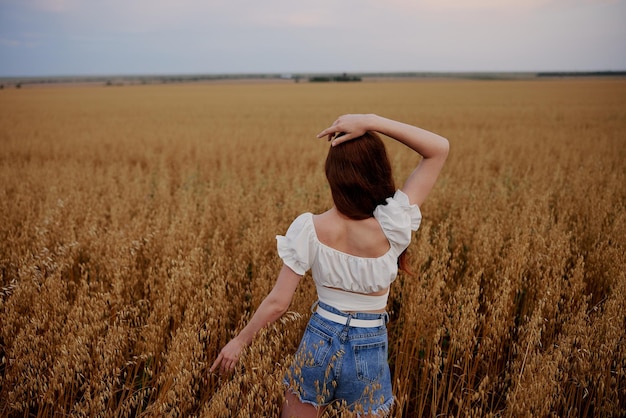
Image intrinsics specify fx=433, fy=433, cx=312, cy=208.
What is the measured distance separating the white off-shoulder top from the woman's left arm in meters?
0.05

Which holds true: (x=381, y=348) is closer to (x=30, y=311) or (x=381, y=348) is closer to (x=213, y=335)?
(x=213, y=335)

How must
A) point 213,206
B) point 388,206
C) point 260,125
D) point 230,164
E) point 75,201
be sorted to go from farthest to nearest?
point 260,125, point 230,164, point 213,206, point 75,201, point 388,206

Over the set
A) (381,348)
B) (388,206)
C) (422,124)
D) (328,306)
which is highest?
(388,206)

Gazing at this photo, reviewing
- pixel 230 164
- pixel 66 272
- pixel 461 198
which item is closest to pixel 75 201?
pixel 66 272

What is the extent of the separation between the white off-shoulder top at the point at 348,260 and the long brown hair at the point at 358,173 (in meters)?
0.09

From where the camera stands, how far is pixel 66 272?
3434 mm

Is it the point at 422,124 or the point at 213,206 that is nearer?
the point at 213,206

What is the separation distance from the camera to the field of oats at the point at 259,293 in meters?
1.97

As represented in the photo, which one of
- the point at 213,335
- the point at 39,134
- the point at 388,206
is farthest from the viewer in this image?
the point at 39,134

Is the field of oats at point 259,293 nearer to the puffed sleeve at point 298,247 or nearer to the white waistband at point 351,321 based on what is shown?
the white waistband at point 351,321

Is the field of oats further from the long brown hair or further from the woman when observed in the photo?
the long brown hair

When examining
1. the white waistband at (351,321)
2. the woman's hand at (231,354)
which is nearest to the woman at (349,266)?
the white waistband at (351,321)

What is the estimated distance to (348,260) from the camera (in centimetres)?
166

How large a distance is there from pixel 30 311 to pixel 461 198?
487cm
